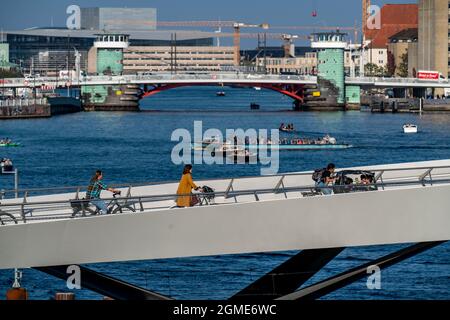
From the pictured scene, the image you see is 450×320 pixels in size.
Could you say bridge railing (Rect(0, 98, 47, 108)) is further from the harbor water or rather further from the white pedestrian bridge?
the white pedestrian bridge

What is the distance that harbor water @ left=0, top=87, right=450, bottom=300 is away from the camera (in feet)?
78.7

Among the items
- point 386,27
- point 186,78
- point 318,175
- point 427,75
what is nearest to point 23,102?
point 186,78

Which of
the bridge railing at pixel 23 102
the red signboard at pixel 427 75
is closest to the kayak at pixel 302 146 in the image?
the bridge railing at pixel 23 102

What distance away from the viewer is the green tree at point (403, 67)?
143m

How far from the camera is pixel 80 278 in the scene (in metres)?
13.1

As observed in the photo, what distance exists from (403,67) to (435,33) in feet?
78.9

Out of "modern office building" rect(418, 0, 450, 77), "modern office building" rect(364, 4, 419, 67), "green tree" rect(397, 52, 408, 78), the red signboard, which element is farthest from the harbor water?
"modern office building" rect(364, 4, 419, 67)

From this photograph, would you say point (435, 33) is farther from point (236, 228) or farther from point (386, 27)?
point (236, 228)

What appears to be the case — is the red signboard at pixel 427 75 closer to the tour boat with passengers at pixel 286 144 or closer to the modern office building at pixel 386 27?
the tour boat with passengers at pixel 286 144

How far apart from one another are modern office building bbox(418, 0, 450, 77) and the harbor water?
1812 cm

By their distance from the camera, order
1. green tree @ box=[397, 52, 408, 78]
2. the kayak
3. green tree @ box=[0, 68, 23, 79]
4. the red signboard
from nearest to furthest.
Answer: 1. the kayak
2. the red signboard
3. green tree @ box=[397, 52, 408, 78]
4. green tree @ box=[0, 68, 23, 79]

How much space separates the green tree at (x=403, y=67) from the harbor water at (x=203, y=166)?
1478 inches

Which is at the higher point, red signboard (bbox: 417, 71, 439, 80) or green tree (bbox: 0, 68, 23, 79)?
green tree (bbox: 0, 68, 23, 79)

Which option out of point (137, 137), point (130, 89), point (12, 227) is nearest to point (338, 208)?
point (12, 227)
